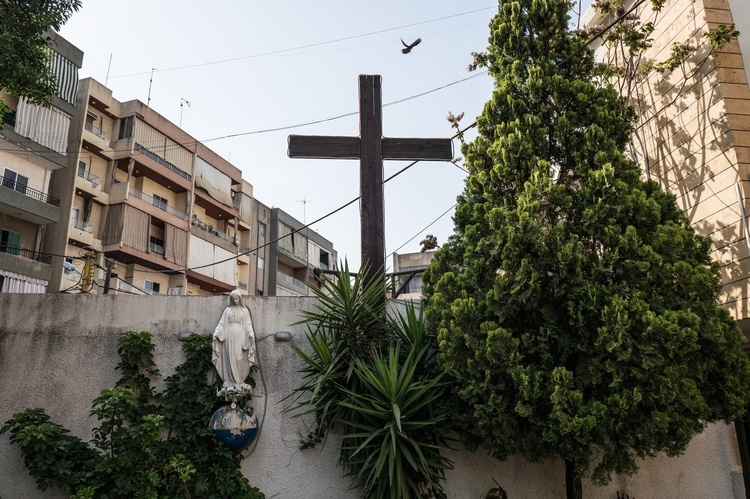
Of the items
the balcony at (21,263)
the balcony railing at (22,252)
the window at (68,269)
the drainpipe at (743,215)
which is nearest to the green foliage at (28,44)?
the drainpipe at (743,215)

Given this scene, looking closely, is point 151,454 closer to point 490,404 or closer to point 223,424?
point 223,424

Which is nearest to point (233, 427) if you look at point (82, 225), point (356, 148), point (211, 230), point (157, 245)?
point (356, 148)

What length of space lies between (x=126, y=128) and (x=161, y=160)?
1897 mm

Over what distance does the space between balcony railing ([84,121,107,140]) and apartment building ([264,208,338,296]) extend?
11.2 metres

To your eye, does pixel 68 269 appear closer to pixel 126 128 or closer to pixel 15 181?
pixel 15 181

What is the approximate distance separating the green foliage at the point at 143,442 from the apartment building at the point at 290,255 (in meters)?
24.9

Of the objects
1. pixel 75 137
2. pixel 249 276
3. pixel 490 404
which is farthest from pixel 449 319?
pixel 249 276

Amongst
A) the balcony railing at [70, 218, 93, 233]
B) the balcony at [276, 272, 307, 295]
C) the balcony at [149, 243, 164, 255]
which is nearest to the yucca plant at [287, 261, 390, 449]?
the balcony railing at [70, 218, 93, 233]

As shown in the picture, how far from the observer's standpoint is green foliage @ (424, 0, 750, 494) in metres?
4.68

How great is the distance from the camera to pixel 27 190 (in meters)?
18.2

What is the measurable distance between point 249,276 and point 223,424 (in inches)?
991

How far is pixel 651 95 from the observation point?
306 inches

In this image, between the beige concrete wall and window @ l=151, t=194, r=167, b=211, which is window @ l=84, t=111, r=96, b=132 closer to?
window @ l=151, t=194, r=167, b=211

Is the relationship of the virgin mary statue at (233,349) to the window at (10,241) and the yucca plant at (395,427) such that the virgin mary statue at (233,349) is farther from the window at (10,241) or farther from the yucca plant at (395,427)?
the window at (10,241)
